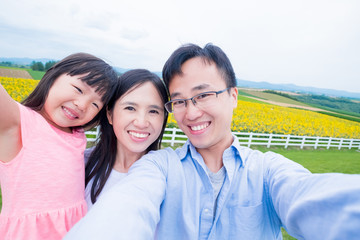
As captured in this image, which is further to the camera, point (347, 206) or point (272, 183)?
point (272, 183)

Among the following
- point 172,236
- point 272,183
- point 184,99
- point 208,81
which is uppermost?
point 208,81

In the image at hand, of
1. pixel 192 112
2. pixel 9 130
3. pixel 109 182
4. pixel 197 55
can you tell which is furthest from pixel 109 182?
pixel 197 55

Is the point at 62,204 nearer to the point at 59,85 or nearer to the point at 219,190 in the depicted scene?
the point at 59,85

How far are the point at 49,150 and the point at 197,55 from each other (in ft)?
3.97

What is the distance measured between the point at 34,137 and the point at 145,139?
76cm

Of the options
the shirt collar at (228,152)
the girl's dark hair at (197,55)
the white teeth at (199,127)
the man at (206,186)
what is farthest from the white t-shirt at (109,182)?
the girl's dark hair at (197,55)

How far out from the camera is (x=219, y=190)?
1402mm

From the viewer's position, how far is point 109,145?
75.9 inches

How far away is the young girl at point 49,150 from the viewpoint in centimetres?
122

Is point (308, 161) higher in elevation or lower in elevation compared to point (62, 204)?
lower

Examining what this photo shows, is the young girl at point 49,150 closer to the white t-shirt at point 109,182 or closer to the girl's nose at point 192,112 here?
the white t-shirt at point 109,182

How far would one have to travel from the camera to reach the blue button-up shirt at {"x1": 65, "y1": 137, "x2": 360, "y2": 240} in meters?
0.78

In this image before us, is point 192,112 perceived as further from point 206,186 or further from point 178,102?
point 206,186

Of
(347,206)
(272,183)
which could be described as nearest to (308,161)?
Result: (272,183)
